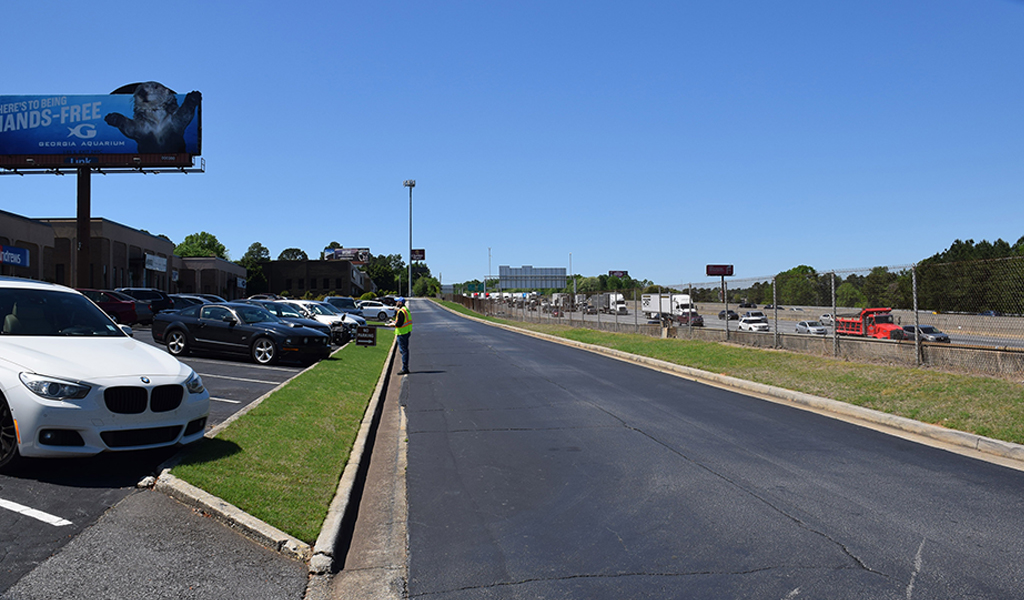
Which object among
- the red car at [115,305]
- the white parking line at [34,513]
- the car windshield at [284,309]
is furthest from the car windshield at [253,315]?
the white parking line at [34,513]

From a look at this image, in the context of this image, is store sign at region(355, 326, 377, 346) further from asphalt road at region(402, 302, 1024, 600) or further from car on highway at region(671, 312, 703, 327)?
asphalt road at region(402, 302, 1024, 600)

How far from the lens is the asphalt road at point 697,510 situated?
4324 millimetres

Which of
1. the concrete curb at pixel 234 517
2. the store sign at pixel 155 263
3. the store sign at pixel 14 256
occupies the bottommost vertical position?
the concrete curb at pixel 234 517

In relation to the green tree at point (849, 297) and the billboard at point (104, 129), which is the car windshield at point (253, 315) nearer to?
the green tree at point (849, 297)

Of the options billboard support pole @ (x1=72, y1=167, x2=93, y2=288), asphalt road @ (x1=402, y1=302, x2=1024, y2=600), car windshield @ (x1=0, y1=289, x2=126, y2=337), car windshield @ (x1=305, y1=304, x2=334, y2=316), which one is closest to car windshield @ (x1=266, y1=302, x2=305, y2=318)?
car windshield @ (x1=305, y1=304, x2=334, y2=316)

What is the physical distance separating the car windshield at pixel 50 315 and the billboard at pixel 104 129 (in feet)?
127

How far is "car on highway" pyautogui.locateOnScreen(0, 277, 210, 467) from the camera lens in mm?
5723

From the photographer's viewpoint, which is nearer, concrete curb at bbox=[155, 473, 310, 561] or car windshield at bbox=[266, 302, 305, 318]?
concrete curb at bbox=[155, 473, 310, 561]

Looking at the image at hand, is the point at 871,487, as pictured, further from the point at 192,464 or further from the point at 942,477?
the point at 192,464

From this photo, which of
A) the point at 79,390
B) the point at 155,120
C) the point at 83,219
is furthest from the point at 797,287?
the point at 83,219

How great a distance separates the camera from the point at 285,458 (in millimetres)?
6836

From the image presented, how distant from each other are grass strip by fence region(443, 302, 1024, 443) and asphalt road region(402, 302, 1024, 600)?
121cm

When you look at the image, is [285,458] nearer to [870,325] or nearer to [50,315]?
[50,315]

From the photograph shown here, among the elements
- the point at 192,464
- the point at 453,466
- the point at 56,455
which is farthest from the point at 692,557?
the point at 56,455
